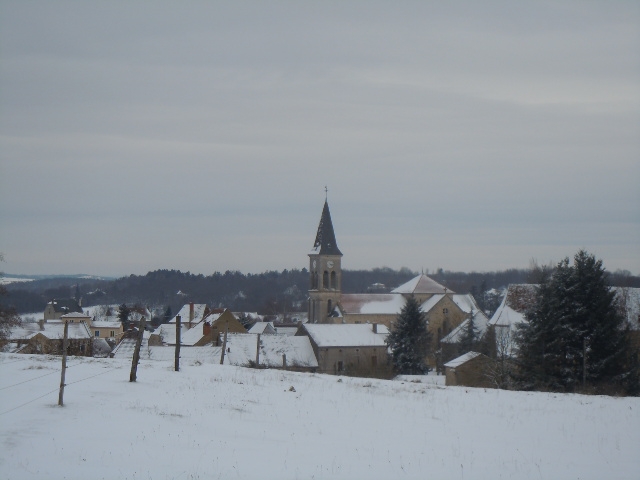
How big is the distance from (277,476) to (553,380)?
22.4 metres

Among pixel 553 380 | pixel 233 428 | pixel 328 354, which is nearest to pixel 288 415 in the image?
pixel 233 428

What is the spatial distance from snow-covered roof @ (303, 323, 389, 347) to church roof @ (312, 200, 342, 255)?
27618mm

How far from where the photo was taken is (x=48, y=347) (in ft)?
138

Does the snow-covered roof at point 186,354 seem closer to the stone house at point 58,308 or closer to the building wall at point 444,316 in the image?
the building wall at point 444,316

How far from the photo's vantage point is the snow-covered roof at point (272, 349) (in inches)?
2197

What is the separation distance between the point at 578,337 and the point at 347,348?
38.1m

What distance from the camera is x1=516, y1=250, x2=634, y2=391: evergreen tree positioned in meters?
30.1

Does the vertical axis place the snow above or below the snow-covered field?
above

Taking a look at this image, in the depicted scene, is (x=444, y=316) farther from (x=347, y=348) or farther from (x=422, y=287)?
(x=347, y=348)

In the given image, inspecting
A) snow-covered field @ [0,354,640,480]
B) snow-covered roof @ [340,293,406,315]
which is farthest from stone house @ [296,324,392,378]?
snow-covered field @ [0,354,640,480]

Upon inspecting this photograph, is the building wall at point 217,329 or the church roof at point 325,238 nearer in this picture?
the building wall at point 217,329

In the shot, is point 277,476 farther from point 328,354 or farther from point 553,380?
point 328,354

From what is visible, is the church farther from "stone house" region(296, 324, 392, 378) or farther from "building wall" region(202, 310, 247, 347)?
"stone house" region(296, 324, 392, 378)

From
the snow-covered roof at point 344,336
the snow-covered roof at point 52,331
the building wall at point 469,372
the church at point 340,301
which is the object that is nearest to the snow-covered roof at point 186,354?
the snow-covered roof at point 344,336
